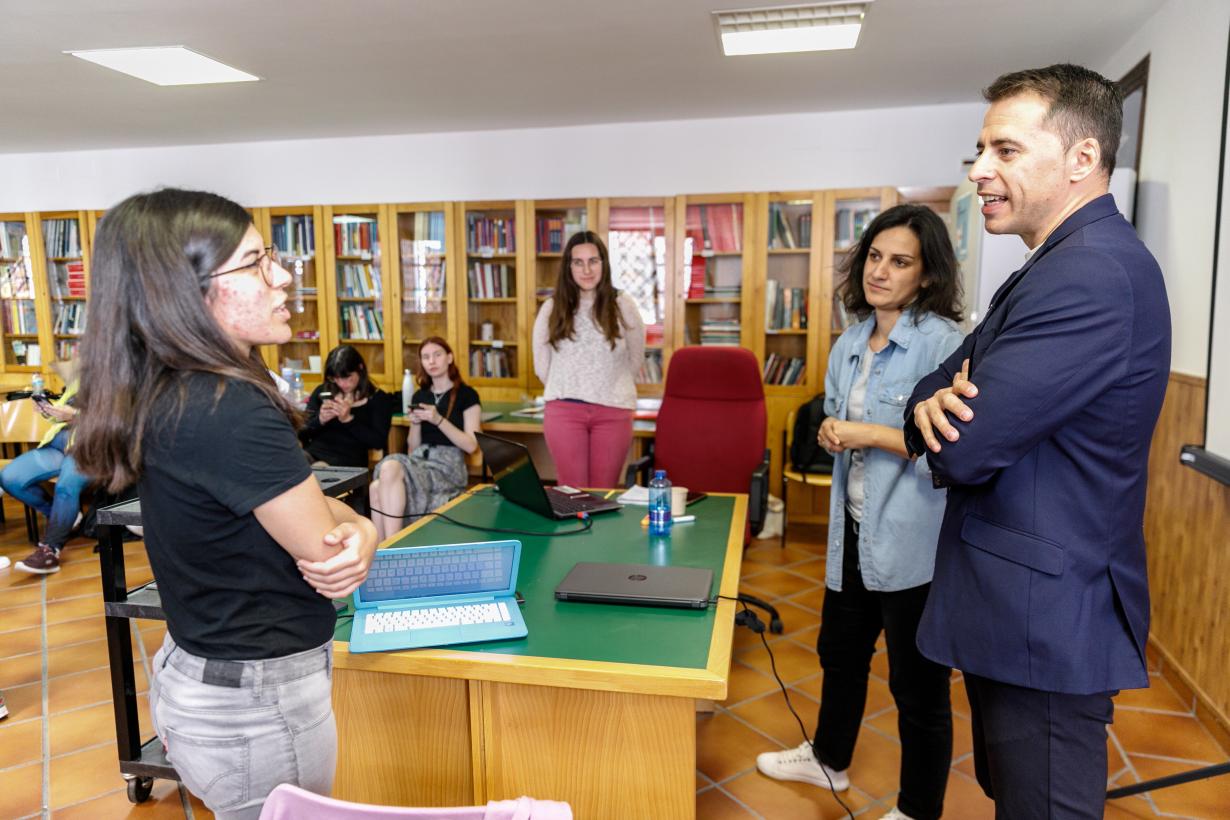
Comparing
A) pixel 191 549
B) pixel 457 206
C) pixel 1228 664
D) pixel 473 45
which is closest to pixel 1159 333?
pixel 191 549

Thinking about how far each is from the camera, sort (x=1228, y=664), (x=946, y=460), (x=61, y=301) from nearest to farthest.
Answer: (x=946, y=460) < (x=1228, y=664) < (x=61, y=301)

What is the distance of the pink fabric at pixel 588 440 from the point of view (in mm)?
3346

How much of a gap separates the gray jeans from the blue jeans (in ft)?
12.2

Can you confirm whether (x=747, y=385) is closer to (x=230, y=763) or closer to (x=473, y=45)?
(x=473, y=45)

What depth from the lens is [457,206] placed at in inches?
211

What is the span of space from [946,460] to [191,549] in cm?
108

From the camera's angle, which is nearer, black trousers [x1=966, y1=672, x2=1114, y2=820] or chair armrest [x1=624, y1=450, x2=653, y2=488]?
black trousers [x1=966, y1=672, x2=1114, y2=820]

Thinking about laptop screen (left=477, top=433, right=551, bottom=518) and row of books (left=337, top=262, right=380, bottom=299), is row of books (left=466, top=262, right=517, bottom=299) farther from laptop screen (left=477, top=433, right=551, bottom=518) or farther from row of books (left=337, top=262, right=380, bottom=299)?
laptop screen (left=477, top=433, right=551, bottom=518)

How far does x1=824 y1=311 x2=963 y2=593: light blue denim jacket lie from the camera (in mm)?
1733

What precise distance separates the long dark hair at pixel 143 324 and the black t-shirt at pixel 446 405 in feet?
9.45

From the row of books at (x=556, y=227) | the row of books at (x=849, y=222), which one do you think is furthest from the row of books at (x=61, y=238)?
the row of books at (x=849, y=222)

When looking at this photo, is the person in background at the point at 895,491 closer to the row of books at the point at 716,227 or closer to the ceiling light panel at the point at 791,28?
the ceiling light panel at the point at 791,28

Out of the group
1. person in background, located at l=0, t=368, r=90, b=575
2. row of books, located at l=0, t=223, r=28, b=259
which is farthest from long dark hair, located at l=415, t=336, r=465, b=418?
row of books, located at l=0, t=223, r=28, b=259

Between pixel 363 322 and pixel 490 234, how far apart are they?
1.20 meters
